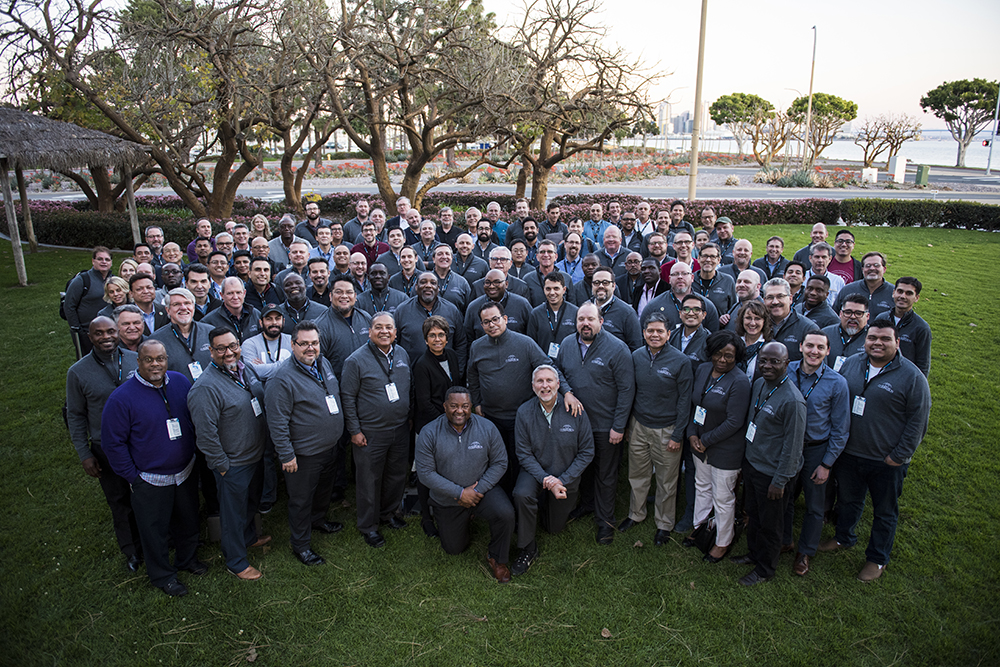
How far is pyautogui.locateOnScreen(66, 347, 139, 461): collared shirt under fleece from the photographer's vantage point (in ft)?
15.3

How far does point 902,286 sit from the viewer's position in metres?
5.59

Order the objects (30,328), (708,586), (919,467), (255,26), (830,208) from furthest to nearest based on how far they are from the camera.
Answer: (830,208) → (255,26) → (30,328) → (919,467) → (708,586)

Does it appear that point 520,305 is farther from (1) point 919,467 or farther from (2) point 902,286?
(1) point 919,467

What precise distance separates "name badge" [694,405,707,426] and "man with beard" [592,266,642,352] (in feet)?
3.72

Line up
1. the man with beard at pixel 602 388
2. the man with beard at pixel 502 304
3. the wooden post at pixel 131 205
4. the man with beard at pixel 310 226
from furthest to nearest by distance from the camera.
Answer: the wooden post at pixel 131 205 → the man with beard at pixel 310 226 → the man with beard at pixel 502 304 → the man with beard at pixel 602 388

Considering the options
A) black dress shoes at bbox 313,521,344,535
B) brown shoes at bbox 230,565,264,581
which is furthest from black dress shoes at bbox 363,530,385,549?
brown shoes at bbox 230,565,264,581

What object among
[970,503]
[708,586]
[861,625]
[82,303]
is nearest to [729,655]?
[708,586]

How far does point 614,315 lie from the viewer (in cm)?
591

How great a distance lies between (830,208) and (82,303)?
23.4 metres

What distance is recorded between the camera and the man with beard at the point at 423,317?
614 centimetres

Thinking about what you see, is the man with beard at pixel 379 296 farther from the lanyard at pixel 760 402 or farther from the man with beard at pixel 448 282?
the lanyard at pixel 760 402

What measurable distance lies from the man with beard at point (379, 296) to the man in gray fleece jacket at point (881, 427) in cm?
454

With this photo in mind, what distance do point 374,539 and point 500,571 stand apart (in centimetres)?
123

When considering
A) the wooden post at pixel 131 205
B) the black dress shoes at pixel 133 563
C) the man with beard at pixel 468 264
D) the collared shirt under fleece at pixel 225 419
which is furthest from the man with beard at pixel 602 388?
the wooden post at pixel 131 205
